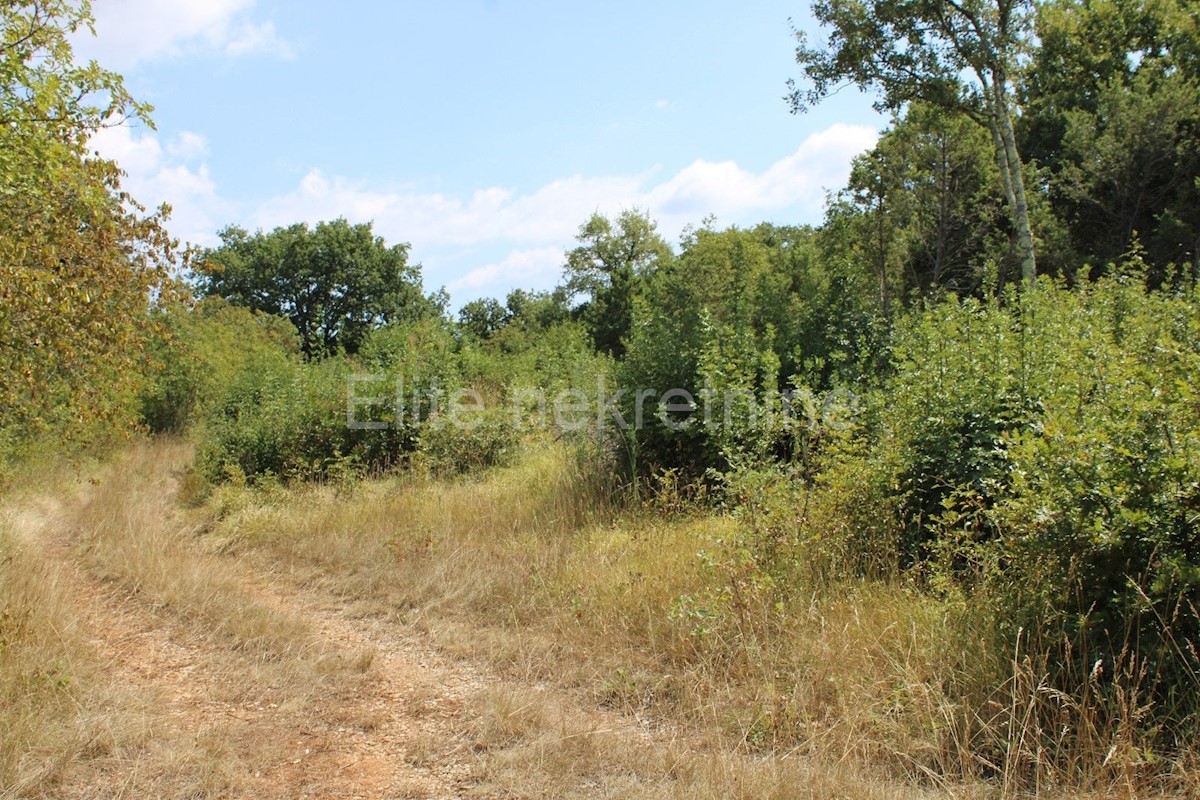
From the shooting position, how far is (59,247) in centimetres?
671

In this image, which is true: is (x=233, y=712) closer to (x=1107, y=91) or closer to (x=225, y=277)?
(x=1107, y=91)

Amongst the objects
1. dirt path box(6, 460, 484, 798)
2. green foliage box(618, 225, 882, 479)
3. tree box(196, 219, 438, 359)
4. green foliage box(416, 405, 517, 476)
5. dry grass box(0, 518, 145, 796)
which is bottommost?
dirt path box(6, 460, 484, 798)

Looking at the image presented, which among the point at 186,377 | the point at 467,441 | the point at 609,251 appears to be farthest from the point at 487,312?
the point at 467,441

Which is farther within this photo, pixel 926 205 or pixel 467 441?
pixel 926 205

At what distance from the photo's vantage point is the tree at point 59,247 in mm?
5695

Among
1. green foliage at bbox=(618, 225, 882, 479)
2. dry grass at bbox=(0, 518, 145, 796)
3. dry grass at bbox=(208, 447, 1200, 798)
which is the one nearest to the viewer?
dry grass at bbox=(208, 447, 1200, 798)

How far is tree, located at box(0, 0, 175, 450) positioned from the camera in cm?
570

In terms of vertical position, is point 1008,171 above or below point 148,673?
above

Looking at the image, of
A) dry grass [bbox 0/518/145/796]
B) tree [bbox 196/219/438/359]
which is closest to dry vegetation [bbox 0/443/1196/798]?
dry grass [bbox 0/518/145/796]

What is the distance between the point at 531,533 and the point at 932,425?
3.94m

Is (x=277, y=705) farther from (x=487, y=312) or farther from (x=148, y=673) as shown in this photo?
(x=487, y=312)

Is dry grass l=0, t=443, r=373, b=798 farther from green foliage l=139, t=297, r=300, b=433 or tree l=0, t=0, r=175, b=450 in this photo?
green foliage l=139, t=297, r=300, b=433

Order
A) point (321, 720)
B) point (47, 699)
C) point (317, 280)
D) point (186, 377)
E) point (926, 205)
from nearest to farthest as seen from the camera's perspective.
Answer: point (47, 699), point (321, 720), point (926, 205), point (186, 377), point (317, 280)

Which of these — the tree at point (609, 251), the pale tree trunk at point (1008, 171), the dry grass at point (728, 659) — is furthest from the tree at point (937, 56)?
the tree at point (609, 251)
